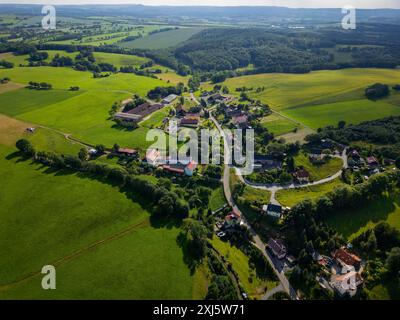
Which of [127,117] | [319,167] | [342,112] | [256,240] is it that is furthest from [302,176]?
[127,117]

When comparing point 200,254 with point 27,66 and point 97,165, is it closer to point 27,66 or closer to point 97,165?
point 97,165

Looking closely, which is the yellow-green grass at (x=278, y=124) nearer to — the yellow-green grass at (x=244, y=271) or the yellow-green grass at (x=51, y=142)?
the yellow-green grass at (x=244, y=271)

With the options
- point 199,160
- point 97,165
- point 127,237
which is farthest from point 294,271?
point 97,165

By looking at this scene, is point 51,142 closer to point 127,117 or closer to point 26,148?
point 26,148

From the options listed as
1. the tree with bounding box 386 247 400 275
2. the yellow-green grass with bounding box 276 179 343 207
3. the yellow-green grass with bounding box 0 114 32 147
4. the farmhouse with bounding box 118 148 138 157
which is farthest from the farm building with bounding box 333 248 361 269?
the yellow-green grass with bounding box 0 114 32 147

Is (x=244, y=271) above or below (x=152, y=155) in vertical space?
below
